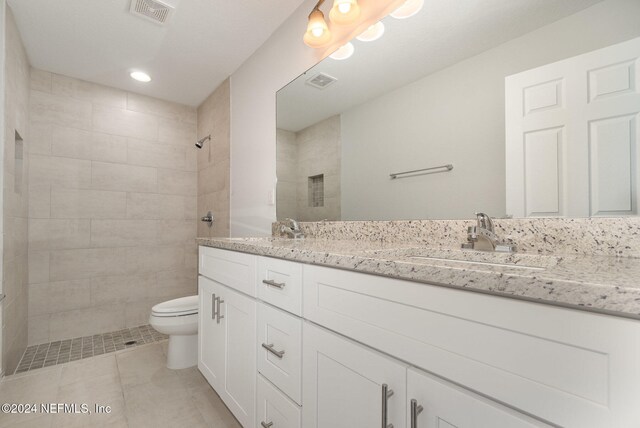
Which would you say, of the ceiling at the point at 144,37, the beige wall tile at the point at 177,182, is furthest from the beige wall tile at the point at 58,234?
the ceiling at the point at 144,37

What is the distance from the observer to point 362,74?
1.49m

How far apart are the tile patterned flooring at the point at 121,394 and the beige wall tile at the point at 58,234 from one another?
1.04 m

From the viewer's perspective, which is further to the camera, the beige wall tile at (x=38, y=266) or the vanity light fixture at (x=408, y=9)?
the beige wall tile at (x=38, y=266)

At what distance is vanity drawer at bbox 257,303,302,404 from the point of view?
95cm

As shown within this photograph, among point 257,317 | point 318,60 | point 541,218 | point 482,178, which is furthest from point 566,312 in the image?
point 318,60

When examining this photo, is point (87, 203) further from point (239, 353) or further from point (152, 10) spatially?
point (239, 353)

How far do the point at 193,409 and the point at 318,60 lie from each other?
6.79ft

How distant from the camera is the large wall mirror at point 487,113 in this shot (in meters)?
0.80

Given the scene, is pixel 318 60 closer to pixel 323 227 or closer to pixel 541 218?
pixel 323 227

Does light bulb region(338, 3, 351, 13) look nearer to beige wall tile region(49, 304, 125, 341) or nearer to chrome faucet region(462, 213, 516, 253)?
chrome faucet region(462, 213, 516, 253)

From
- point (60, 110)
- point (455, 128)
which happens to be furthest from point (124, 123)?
point (455, 128)

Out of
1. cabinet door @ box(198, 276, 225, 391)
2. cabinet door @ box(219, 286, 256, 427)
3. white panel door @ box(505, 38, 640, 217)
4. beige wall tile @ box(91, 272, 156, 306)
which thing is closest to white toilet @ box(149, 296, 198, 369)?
cabinet door @ box(198, 276, 225, 391)

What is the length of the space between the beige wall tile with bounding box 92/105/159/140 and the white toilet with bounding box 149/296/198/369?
1902 millimetres

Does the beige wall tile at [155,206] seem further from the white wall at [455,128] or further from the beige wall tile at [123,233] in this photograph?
the white wall at [455,128]
